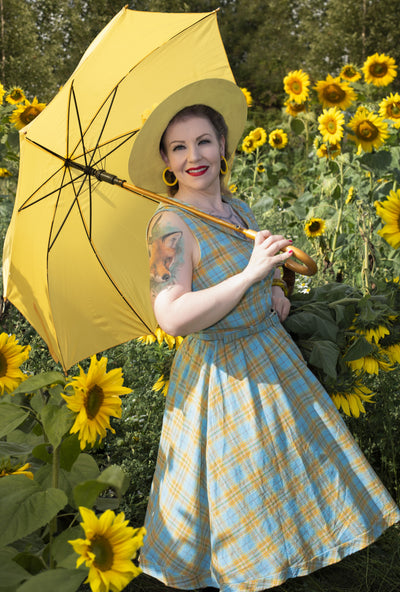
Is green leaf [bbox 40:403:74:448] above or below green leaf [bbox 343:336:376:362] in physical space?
above

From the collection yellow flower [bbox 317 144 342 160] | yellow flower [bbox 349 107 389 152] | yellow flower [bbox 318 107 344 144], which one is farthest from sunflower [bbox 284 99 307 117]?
yellow flower [bbox 349 107 389 152]

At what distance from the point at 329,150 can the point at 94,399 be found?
3.05 m

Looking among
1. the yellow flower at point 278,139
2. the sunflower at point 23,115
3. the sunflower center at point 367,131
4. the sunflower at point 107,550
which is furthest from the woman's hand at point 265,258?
the yellow flower at point 278,139

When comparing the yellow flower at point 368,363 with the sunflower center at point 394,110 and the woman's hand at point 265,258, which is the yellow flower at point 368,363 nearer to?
the woman's hand at point 265,258

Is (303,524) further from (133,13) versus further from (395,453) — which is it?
(133,13)

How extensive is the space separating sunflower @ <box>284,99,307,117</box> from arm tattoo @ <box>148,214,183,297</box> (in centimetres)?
382

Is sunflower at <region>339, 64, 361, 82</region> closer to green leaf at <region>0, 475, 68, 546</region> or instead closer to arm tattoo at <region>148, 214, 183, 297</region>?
arm tattoo at <region>148, 214, 183, 297</region>

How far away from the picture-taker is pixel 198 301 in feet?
5.76

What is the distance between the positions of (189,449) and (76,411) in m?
0.47

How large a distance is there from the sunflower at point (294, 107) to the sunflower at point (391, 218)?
3.29 metres

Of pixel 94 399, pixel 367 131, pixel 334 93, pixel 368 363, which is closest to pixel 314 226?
pixel 367 131

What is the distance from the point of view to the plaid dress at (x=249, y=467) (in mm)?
1888

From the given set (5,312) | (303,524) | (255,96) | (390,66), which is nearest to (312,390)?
(303,524)

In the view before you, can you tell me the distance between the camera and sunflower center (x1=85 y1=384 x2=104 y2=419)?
5.38ft
